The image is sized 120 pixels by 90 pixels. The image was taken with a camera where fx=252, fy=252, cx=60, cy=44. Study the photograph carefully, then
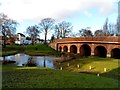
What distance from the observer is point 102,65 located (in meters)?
35.4

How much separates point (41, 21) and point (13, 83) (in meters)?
97.1

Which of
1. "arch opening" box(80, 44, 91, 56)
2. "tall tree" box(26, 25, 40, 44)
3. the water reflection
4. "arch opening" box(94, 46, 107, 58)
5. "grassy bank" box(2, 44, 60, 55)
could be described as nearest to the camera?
the water reflection

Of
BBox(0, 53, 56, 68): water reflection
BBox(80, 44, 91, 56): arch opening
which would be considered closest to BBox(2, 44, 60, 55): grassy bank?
BBox(80, 44, 91, 56): arch opening

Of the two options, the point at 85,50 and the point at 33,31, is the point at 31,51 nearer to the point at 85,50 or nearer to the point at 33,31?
the point at 85,50

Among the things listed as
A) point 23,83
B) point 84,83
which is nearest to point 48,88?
point 23,83

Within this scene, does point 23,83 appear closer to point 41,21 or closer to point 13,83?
point 13,83

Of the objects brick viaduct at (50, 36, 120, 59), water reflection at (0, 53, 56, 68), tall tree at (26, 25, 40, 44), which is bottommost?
water reflection at (0, 53, 56, 68)

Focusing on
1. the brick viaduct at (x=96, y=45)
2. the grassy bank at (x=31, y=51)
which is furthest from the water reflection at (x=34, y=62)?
the grassy bank at (x=31, y=51)

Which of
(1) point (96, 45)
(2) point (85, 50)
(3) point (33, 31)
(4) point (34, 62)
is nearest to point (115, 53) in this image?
(1) point (96, 45)

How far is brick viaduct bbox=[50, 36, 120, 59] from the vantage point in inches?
2077

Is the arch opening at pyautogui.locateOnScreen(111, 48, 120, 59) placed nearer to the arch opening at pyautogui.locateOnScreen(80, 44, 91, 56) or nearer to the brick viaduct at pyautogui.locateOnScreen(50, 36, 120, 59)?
the brick viaduct at pyautogui.locateOnScreen(50, 36, 120, 59)

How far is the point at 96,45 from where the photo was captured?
57.8 m

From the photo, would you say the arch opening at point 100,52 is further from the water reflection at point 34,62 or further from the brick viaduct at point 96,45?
the water reflection at point 34,62

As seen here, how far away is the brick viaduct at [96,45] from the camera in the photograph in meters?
52.8
